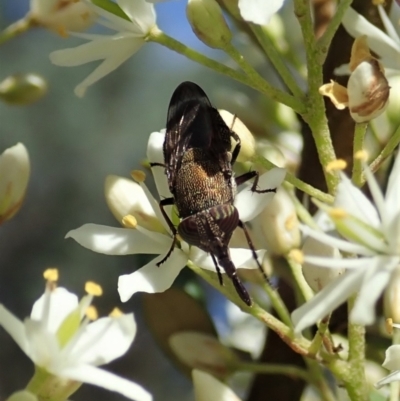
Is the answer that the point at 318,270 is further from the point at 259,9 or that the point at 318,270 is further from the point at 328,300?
the point at 259,9

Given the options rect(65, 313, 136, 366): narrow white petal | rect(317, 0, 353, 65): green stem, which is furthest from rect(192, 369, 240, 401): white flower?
rect(317, 0, 353, 65): green stem

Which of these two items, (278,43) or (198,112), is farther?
(278,43)

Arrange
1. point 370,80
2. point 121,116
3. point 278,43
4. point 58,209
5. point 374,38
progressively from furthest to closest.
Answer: point 121,116 < point 58,209 < point 278,43 < point 374,38 < point 370,80

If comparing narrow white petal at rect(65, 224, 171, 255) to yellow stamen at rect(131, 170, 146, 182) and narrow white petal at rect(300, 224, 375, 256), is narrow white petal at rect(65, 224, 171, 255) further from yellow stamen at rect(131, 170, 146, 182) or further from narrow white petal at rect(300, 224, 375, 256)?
narrow white petal at rect(300, 224, 375, 256)

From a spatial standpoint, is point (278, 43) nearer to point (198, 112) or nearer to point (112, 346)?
point (198, 112)

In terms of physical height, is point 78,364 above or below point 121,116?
above

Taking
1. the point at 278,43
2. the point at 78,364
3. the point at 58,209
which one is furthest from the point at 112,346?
the point at 58,209

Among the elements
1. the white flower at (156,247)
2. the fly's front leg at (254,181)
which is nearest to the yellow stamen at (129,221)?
the white flower at (156,247)
